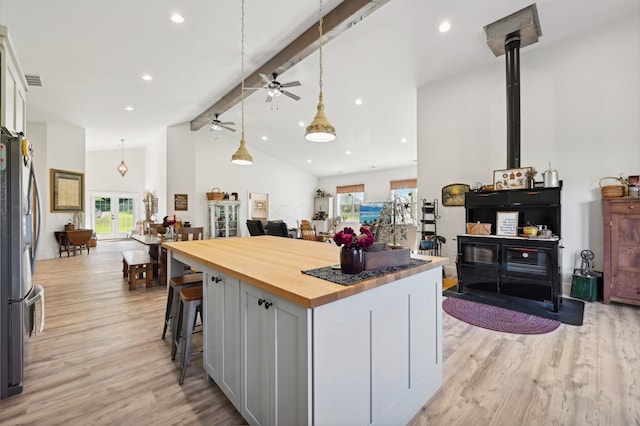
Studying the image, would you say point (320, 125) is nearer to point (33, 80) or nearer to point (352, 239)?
point (352, 239)

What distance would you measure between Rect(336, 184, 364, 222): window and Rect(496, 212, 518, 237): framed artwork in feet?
21.9

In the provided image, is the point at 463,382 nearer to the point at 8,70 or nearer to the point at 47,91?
the point at 8,70

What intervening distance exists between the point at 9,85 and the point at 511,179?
17.5 feet

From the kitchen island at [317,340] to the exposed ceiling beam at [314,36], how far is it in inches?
124

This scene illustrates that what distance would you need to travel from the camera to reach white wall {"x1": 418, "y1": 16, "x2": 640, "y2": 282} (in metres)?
3.52

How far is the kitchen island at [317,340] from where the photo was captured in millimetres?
1105

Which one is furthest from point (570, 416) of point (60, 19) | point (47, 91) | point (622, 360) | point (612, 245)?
point (47, 91)

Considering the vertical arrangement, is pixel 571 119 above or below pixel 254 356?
above

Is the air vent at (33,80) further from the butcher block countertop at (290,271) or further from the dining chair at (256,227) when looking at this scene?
the butcher block countertop at (290,271)

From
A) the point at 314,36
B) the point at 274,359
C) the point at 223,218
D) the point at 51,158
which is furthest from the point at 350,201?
the point at 274,359

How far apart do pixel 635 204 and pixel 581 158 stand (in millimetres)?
832

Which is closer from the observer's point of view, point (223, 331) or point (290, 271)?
point (290, 271)

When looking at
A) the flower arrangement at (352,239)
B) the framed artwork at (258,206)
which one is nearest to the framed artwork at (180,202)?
the framed artwork at (258,206)

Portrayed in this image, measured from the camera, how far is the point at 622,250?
335cm
